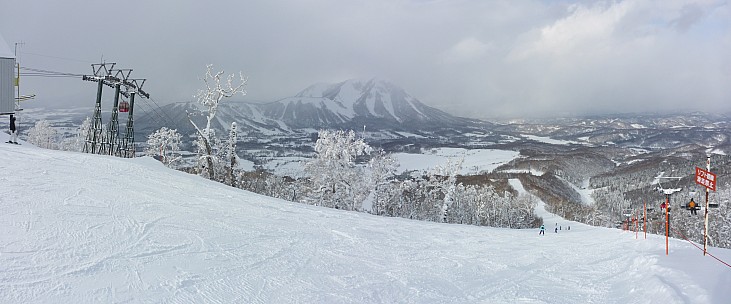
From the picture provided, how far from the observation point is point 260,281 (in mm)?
8039

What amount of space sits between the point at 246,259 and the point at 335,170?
29.0m

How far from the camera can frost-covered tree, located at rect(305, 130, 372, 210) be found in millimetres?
38125

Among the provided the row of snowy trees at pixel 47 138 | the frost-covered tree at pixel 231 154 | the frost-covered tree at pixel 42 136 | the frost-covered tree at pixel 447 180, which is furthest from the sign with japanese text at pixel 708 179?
the frost-covered tree at pixel 42 136

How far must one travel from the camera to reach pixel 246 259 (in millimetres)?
9297

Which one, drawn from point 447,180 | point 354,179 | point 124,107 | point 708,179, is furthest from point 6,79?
point 447,180

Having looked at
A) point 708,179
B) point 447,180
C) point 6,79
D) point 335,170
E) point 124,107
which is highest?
point 6,79

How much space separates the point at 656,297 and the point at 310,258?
7.18 m

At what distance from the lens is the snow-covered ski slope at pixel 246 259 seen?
280 inches

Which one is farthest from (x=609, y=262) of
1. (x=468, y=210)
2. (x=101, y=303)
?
(x=468, y=210)

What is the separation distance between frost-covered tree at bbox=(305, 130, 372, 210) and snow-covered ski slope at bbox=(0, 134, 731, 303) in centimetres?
2202

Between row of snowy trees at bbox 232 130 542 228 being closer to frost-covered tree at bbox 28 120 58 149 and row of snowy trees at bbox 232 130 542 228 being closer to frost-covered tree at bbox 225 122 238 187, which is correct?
frost-covered tree at bbox 225 122 238 187

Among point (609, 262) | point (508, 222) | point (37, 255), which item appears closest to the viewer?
point (37, 255)

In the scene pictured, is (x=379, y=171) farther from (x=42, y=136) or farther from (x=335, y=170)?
(x=42, y=136)

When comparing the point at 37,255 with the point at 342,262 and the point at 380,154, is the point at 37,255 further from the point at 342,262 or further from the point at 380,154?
the point at 380,154
